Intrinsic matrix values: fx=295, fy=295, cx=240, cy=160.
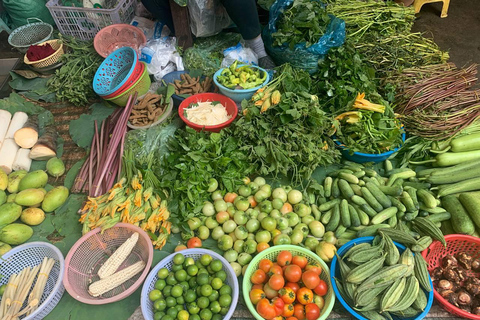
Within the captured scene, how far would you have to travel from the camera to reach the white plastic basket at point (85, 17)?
397 centimetres

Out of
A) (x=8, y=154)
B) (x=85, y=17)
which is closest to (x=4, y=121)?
(x=8, y=154)

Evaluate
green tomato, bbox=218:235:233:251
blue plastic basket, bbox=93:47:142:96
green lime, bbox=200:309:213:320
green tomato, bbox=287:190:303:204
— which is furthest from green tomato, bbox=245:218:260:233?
blue plastic basket, bbox=93:47:142:96

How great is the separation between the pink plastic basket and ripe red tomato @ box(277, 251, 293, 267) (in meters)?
0.97

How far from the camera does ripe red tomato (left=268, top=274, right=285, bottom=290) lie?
6.60 feet

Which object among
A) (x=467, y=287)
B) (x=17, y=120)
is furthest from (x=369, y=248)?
(x=17, y=120)

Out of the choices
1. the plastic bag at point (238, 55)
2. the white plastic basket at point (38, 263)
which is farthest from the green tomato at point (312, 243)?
the plastic bag at point (238, 55)

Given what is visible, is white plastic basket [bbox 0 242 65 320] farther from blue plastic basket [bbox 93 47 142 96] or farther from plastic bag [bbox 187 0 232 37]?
plastic bag [bbox 187 0 232 37]

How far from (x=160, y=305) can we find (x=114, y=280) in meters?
0.49

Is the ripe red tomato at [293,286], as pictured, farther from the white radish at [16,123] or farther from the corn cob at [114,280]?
the white radish at [16,123]

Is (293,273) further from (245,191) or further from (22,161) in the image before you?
(22,161)

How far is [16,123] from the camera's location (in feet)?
11.0

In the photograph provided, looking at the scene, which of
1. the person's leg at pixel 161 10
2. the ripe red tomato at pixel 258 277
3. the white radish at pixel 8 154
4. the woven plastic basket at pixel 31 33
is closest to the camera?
the ripe red tomato at pixel 258 277

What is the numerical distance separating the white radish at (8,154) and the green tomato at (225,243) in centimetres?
238

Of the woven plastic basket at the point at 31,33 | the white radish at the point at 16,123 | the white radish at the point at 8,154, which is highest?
the woven plastic basket at the point at 31,33
